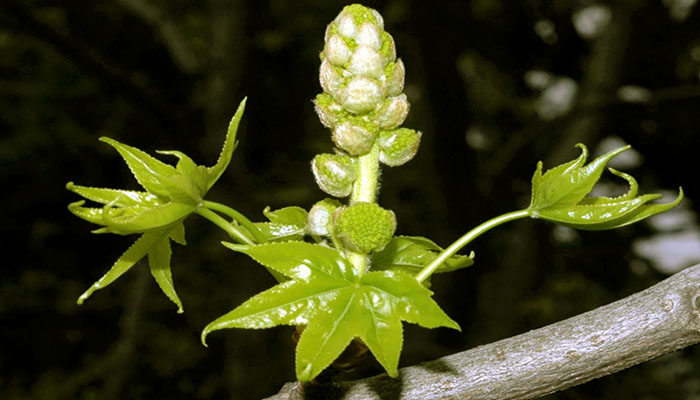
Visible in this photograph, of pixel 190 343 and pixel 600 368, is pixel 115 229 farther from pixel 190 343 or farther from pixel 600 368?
pixel 190 343

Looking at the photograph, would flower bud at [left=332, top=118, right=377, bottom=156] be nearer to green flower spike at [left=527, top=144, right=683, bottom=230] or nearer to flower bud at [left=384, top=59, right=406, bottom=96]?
flower bud at [left=384, top=59, right=406, bottom=96]

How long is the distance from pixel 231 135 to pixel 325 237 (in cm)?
22

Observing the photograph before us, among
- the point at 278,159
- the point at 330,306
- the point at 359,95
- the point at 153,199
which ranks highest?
the point at 278,159

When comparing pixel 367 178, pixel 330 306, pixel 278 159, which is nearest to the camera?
pixel 330 306

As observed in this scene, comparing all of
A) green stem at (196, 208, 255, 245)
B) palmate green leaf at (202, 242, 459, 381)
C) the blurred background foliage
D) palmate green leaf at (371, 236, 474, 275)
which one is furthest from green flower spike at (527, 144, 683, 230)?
the blurred background foliage

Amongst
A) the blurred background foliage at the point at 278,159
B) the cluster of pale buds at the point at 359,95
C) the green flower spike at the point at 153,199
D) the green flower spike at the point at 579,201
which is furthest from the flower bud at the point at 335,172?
the blurred background foliage at the point at 278,159

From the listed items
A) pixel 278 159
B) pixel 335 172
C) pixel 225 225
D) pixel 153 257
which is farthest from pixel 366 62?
pixel 278 159

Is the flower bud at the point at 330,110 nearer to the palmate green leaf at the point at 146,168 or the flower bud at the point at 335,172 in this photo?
the flower bud at the point at 335,172

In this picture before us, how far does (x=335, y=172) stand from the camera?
3.11 ft

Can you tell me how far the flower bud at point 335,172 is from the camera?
95 centimetres

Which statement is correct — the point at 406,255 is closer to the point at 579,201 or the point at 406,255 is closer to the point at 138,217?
the point at 579,201

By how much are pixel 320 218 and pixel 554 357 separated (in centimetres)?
32

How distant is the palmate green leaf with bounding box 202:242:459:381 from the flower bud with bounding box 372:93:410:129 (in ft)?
0.53

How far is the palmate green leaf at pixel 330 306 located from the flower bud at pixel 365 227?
0.03m
